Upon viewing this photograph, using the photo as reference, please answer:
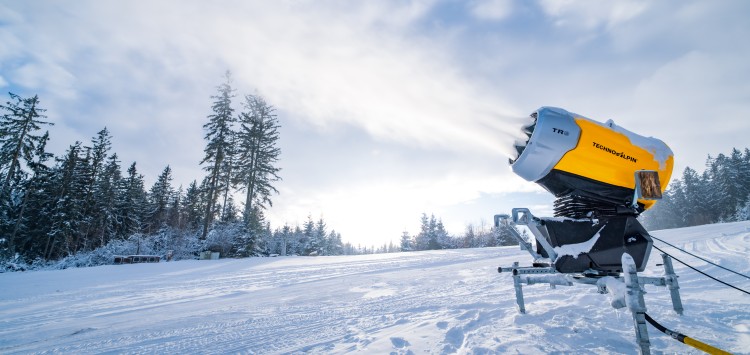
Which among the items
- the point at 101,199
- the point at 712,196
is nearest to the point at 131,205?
the point at 101,199

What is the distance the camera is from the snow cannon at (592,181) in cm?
247

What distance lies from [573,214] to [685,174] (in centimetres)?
7684

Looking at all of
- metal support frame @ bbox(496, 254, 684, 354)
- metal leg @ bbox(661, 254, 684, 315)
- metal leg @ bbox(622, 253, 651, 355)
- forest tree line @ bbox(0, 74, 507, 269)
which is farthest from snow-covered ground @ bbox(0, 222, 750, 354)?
forest tree line @ bbox(0, 74, 507, 269)

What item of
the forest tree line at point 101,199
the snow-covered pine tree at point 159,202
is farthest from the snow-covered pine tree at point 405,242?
the snow-covered pine tree at point 159,202

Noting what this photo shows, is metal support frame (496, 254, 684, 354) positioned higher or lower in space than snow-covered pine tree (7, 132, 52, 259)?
lower

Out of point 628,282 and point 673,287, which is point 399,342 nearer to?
point 628,282

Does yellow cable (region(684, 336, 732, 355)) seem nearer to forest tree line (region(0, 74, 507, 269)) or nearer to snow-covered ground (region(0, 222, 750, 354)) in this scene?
snow-covered ground (region(0, 222, 750, 354))

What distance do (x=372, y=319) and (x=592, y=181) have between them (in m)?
2.80

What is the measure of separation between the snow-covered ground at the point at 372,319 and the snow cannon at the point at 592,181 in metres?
0.77

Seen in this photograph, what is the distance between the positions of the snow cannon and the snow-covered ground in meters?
0.77

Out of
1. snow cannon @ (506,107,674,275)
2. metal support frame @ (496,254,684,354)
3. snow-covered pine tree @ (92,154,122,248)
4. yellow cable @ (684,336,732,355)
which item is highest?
snow-covered pine tree @ (92,154,122,248)

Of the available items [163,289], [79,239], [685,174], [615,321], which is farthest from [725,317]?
[685,174]

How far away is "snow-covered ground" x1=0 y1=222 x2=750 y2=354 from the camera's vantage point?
266 cm

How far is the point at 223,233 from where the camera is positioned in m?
18.6
